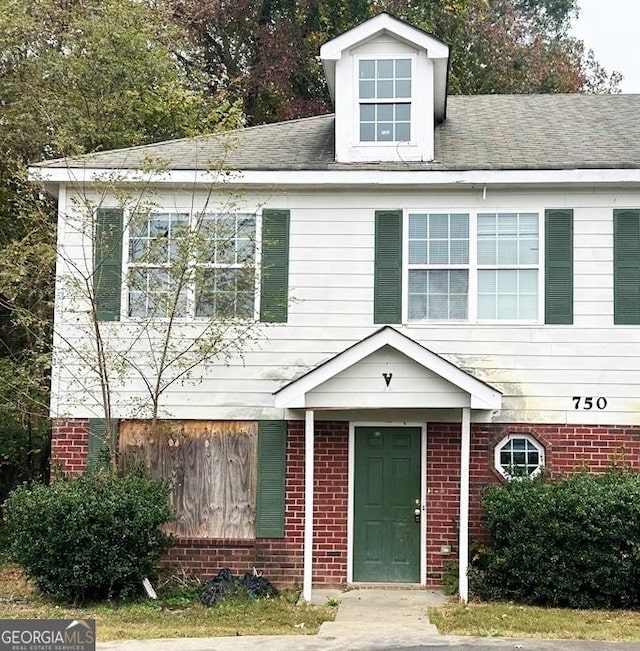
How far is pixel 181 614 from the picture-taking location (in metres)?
10.3

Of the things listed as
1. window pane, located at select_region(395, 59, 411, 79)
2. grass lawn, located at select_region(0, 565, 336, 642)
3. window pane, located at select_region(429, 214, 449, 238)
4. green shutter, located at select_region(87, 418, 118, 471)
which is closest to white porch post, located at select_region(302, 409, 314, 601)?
grass lawn, located at select_region(0, 565, 336, 642)

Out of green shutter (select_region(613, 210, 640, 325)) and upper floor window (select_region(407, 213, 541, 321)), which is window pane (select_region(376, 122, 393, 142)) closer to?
upper floor window (select_region(407, 213, 541, 321))

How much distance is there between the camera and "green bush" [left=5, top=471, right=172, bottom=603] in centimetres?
1041

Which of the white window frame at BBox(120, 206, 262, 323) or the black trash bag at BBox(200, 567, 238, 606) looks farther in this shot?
the white window frame at BBox(120, 206, 262, 323)

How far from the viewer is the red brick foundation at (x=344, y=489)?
38.0 ft

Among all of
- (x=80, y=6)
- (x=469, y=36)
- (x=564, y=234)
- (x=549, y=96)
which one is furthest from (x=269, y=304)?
(x=469, y=36)

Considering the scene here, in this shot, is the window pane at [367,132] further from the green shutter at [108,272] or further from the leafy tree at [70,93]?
the leafy tree at [70,93]

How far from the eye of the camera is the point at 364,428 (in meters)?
11.9

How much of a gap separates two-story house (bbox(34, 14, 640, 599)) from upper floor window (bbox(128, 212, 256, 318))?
0.09 feet

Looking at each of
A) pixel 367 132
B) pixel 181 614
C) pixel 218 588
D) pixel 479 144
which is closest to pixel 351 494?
pixel 218 588

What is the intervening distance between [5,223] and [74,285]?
5.61 metres

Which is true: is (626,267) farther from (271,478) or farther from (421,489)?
(271,478)

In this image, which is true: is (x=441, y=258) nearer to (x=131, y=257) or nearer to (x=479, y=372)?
(x=479, y=372)

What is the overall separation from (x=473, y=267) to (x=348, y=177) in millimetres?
1967
